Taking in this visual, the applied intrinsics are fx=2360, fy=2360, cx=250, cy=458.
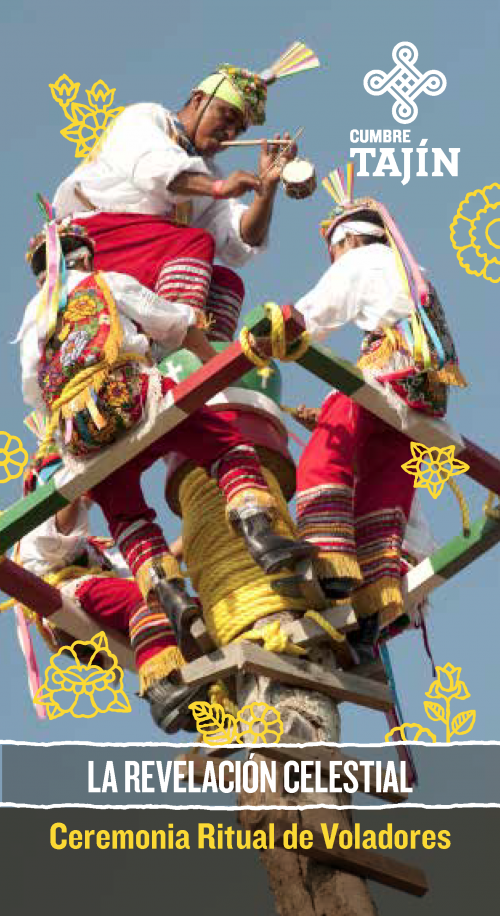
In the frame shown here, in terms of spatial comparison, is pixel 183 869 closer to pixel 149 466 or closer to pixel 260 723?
pixel 260 723

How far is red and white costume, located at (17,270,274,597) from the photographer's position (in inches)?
374

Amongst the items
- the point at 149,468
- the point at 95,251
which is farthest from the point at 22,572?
the point at 95,251

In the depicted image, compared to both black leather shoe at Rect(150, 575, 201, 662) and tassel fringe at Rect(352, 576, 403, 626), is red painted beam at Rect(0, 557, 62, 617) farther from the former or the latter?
tassel fringe at Rect(352, 576, 403, 626)

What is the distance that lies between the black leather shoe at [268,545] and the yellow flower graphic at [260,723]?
542 mm

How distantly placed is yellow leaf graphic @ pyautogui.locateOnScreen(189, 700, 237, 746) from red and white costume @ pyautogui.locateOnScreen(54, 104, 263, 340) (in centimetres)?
188

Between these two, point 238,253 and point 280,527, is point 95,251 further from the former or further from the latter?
point 280,527

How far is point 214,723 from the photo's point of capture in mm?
9508

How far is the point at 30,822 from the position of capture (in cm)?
980

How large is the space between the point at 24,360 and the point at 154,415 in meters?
0.82

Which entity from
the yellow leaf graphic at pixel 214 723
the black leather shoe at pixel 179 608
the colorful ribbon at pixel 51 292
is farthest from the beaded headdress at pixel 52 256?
the yellow leaf graphic at pixel 214 723

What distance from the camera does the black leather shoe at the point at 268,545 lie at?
9.26m

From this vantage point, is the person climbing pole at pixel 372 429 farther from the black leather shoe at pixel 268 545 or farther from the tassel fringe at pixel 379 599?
the black leather shoe at pixel 268 545

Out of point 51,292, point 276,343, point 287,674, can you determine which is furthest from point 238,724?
point 51,292

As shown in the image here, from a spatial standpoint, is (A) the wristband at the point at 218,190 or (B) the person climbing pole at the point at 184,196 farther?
(B) the person climbing pole at the point at 184,196
